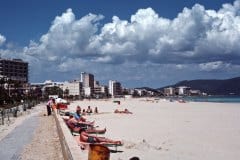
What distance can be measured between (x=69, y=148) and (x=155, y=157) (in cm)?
414

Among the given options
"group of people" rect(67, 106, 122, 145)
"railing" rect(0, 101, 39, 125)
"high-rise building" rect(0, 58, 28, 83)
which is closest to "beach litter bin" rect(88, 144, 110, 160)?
"group of people" rect(67, 106, 122, 145)

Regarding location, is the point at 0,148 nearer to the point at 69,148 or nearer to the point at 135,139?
the point at 69,148

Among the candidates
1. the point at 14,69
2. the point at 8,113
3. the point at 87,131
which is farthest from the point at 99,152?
the point at 14,69

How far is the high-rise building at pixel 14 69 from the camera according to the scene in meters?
164

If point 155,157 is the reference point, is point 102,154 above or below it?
above

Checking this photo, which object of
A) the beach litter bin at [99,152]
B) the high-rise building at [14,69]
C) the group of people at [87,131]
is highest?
the high-rise building at [14,69]

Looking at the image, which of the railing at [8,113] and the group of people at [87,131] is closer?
the group of people at [87,131]

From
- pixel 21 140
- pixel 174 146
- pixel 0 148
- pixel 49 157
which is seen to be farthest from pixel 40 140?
pixel 174 146

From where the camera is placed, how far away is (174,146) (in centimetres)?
1595

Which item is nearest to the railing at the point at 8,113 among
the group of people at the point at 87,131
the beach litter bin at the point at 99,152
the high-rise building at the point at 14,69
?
the group of people at the point at 87,131

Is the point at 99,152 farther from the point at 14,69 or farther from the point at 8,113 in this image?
the point at 14,69

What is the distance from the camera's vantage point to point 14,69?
172 meters

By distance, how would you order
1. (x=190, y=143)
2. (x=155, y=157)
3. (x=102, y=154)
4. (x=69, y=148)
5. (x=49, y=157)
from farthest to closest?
1. (x=190, y=143)
2. (x=155, y=157)
3. (x=49, y=157)
4. (x=69, y=148)
5. (x=102, y=154)

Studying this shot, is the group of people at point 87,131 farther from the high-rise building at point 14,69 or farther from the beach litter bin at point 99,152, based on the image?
the high-rise building at point 14,69
